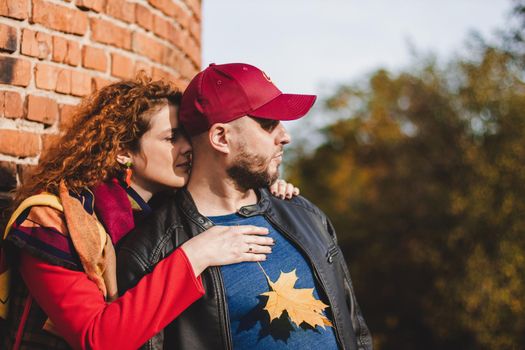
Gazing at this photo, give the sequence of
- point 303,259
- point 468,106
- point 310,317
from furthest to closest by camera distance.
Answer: point 468,106 → point 303,259 → point 310,317

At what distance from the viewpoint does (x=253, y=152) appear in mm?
2756

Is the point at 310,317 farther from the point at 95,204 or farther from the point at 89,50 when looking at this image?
the point at 89,50

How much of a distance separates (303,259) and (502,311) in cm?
1010

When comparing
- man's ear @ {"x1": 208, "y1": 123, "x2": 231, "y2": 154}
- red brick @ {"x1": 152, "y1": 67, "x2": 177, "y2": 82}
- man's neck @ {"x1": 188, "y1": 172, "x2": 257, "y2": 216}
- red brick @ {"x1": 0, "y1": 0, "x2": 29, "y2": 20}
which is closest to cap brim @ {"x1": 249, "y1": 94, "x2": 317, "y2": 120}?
man's ear @ {"x1": 208, "y1": 123, "x2": 231, "y2": 154}

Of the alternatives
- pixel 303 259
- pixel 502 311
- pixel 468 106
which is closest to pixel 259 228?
pixel 303 259

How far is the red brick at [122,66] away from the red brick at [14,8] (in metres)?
0.52

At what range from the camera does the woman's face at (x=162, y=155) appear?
285 cm

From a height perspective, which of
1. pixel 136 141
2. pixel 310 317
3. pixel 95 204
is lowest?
pixel 310 317

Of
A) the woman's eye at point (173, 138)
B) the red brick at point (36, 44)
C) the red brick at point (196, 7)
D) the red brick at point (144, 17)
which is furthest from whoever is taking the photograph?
the red brick at point (196, 7)

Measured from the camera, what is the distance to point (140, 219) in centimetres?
282

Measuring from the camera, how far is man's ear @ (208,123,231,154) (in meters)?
2.78

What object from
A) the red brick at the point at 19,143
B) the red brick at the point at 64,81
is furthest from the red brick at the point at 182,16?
the red brick at the point at 19,143

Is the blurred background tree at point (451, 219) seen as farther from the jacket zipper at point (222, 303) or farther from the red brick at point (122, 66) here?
the jacket zipper at point (222, 303)

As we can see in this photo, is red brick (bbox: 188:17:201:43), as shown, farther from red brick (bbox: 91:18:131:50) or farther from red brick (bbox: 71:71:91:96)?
red brick (bbox: 71:71:91:96)
